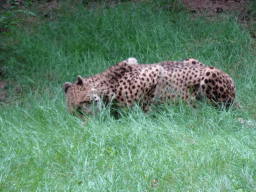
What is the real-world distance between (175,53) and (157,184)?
3657mm

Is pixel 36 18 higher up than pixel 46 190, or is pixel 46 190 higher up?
pixel 36 18

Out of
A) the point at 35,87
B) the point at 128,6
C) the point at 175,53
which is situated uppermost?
the point at 128,6

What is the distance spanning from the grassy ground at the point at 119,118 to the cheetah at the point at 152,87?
171 millimetres

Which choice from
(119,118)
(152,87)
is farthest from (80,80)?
(152,87)

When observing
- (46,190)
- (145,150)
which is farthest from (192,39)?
(46,190)

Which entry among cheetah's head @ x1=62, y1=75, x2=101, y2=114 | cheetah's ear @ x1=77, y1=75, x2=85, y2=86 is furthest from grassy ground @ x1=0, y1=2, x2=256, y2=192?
cheetah's ear @ x1=77, y1=75, x2=85, y2=86

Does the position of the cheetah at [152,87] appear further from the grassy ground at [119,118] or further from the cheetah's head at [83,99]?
the grassy ground at [119,118]

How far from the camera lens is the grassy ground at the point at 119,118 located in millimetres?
3164

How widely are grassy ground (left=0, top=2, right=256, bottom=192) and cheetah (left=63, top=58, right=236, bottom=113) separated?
0.17 metres

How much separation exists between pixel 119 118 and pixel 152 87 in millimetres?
622

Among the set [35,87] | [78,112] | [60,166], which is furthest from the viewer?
[35,87]

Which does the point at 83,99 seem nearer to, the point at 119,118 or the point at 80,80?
the point at 80,80

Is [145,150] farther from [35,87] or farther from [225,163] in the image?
[35,87]

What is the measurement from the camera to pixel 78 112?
4676 millimetres
